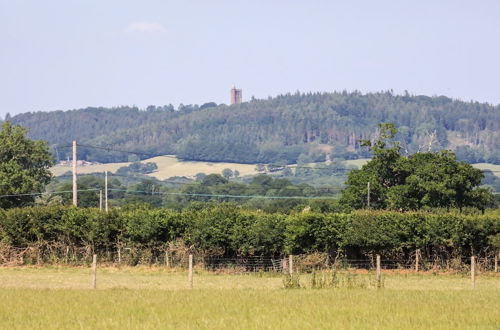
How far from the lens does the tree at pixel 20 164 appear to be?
300 feet

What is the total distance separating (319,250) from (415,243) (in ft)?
18.0

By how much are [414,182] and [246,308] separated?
162ft

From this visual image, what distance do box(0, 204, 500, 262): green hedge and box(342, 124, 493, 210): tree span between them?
66.0 feet

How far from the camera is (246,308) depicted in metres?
29.0

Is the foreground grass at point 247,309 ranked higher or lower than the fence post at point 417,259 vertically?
higher

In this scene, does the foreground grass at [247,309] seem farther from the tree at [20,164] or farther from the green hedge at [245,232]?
the tree at [20,164]

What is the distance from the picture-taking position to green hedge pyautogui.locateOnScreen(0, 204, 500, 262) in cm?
5344

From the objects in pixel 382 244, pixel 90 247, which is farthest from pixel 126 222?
pixel 382 244

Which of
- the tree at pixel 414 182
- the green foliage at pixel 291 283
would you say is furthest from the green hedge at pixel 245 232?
the tree at pixel 414 182

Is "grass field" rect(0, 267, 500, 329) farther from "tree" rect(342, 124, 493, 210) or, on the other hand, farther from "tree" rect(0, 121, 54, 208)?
"tree" rect(0, 121, 54, 208)

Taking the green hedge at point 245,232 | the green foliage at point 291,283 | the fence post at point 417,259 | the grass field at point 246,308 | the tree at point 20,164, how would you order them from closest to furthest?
the grass field at point 246,308, the green foliage at point 291,283, the fence post at point 417,259, the green hedge at point 245,232, the tree at point 20,164

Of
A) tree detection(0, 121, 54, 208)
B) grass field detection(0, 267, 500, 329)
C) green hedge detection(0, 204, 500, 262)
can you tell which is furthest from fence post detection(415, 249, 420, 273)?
tree detection(0, 121, 54, 208)

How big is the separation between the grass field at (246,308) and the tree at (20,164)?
173 ft

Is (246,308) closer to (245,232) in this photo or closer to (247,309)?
(247,309)
